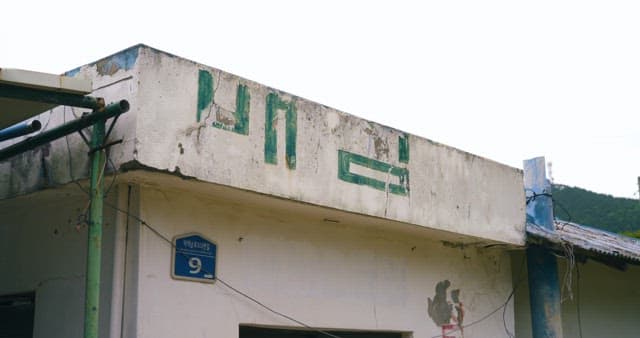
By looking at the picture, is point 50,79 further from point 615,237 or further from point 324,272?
point 615,237

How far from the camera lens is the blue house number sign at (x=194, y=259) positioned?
5.20 metres

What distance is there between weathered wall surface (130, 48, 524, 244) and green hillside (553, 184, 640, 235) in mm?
18146

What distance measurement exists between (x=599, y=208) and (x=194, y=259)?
22505mm

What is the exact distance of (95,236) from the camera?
4535 mm

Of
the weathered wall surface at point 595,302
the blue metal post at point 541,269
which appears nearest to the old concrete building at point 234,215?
the blue metal post at point 541,269

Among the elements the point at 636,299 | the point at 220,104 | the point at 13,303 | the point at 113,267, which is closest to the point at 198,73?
the point at 220,104

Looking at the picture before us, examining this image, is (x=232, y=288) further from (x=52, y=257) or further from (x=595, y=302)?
(x=595, y=302)

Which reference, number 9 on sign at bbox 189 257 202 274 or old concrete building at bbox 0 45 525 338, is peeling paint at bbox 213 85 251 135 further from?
number 9 on sign at bbox 189 257 202 274

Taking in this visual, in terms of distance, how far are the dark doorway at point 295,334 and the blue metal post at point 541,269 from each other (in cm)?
170

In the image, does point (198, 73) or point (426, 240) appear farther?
point (426, 240)

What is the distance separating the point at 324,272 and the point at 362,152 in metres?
0.98

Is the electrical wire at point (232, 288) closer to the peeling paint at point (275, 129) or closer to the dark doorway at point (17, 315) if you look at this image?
the peeling paint at point (275, 129)

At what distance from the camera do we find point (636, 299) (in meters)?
9.77

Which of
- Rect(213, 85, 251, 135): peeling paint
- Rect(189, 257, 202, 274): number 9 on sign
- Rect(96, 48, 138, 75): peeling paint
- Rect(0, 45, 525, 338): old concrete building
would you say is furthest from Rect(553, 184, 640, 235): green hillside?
Rect(96, 48, 138, 75): peeling paint
